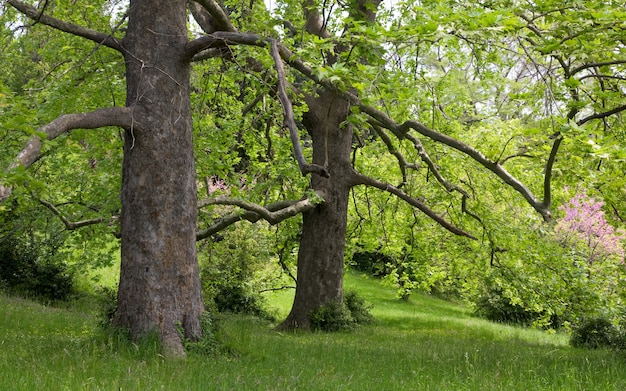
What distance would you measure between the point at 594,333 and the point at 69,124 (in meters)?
13.5

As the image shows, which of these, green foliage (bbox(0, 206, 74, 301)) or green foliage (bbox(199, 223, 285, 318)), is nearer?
green foliage (bbox(0, 206, 74, 301))

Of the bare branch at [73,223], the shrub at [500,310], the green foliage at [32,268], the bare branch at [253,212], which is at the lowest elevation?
the shrub at [500,310]

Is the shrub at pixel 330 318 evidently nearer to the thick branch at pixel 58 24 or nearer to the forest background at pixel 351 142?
the forest background at pixel 351 142

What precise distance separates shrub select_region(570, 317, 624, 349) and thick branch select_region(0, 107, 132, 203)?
41.2 ft

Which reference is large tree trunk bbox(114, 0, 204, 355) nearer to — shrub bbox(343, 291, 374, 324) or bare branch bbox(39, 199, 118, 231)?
bare branch bbox(39, 199, 118, 231)

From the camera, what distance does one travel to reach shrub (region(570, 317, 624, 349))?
48.5ft

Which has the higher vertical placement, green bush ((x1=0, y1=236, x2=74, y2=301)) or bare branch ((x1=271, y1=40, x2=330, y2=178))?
bare branch ((x1=271, y1=40, x2=330, y2=178))

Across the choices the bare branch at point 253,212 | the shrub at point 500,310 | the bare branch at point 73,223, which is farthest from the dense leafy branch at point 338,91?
the shrub at point 500,310

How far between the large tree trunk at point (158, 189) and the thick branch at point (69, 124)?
28 centimetres

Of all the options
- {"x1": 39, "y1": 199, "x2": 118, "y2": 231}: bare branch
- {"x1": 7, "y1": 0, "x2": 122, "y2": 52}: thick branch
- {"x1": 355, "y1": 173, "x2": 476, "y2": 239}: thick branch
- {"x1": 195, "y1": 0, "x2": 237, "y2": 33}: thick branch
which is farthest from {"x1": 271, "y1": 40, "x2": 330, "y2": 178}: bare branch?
{"x1": 355, "y1": 173, "x2": 476, "y2": 239}: thick branch

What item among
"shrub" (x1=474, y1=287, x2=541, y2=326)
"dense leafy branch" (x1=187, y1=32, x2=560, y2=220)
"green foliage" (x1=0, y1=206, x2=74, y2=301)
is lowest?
"shrub" (x1=474, y1=287, x2=541, y2=326)

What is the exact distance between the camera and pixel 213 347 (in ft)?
26.2

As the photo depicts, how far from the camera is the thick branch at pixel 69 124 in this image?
234 inches

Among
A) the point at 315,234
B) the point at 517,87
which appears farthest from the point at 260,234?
the point at 517,87
